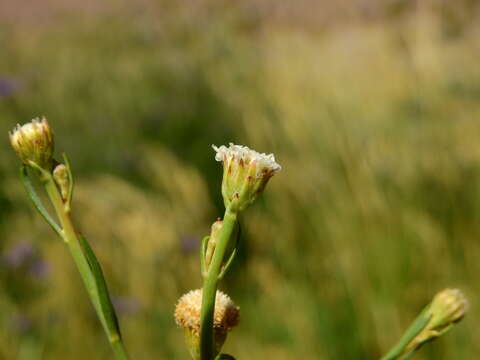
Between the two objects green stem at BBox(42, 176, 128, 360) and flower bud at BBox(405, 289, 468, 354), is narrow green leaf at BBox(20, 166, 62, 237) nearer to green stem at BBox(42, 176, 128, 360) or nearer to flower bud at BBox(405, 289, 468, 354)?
green stem at BBox(42, 176, 128, 360)

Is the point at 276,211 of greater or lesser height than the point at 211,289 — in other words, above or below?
above

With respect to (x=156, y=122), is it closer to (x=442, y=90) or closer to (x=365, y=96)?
(x=365, y=96)

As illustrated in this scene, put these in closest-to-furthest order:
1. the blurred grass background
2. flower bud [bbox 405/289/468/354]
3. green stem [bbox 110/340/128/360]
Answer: green stem [bbox 110/340/128/360], flower bud [bbox 405/289/468/354], the blurred grass background

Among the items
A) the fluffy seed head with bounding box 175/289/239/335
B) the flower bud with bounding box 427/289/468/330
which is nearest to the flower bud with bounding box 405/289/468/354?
the flower bud with bounding box 427/289/468/330

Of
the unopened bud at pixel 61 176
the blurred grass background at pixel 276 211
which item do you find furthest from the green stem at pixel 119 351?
the blurred grass background at pixel 276 211

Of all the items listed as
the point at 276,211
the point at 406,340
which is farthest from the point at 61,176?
the point at 276,211

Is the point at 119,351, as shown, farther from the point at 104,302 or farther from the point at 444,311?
the point at 444,311

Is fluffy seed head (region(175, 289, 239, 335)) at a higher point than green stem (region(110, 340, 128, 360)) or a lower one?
higher
